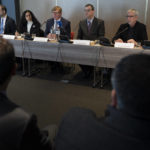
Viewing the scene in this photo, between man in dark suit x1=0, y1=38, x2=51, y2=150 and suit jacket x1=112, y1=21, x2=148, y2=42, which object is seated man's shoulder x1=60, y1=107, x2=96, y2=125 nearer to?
man in dark suit x1=0, y1=38, x2=51, y2=150

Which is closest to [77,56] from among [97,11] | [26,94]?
[26,94]

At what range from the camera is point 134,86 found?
2.10 feet

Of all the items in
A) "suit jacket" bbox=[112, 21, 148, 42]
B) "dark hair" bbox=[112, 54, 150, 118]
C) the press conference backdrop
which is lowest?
"dark hair" bbox=[112, 54, 150, 118]

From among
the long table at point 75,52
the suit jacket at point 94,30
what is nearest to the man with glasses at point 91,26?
the suit jacket at point 94,30

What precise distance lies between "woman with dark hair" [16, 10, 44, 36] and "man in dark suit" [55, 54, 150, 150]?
382 cm

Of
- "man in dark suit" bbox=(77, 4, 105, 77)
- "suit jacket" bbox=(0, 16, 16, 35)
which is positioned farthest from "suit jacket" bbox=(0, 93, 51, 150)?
"suit jacket" bbox=(0, 16, 16, 35)

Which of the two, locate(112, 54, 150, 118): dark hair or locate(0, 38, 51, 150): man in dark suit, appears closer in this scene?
locate(112, 54, 150, 118): dark hair

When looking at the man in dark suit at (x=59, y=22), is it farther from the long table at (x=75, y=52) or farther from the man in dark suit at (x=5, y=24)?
the man in dark suit at (x=5, y=24)

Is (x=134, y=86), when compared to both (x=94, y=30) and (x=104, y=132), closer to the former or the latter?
(x=104, y=132)

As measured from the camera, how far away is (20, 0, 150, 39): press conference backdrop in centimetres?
459

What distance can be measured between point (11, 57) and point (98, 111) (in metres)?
1.85

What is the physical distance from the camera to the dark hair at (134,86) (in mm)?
636

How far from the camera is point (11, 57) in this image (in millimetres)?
905

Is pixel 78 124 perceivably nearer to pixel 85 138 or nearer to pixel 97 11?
pixel 85 138
